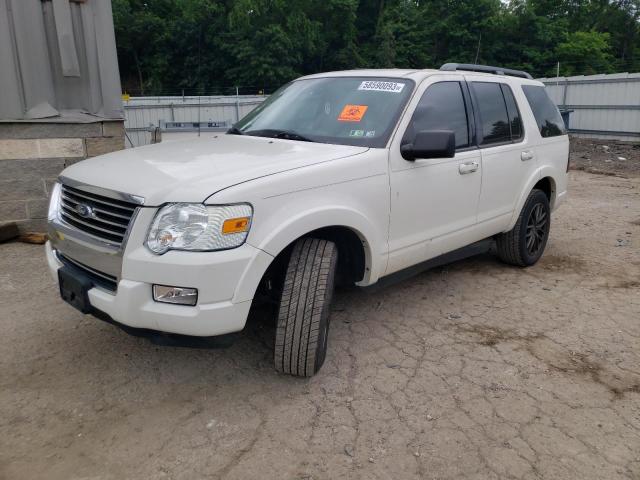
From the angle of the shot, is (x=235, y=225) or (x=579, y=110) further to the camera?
(x=579, y=110)

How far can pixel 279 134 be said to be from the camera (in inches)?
154

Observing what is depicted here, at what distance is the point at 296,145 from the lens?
358 centimetres

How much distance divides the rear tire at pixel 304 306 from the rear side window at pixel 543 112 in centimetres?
311

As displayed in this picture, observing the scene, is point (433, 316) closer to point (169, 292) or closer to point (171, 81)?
point (169, 292)

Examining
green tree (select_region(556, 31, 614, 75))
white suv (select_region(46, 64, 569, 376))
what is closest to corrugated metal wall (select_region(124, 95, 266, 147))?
white suv (select_region(46, 64, 569, 376))

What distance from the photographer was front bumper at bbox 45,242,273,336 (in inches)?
105

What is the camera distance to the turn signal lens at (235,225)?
271 centimetres

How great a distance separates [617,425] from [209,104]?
15.9 metres

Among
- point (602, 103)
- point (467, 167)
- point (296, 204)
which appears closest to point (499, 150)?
point (467, 167)

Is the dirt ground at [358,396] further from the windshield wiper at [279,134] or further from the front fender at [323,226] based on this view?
the windshield wiper at [279,134]

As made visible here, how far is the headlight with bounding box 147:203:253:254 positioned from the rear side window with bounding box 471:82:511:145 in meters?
2.62

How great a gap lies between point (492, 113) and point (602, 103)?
15.9 meters

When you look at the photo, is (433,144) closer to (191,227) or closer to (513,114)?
(191,227)

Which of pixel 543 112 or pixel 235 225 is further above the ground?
pixel 543 112
